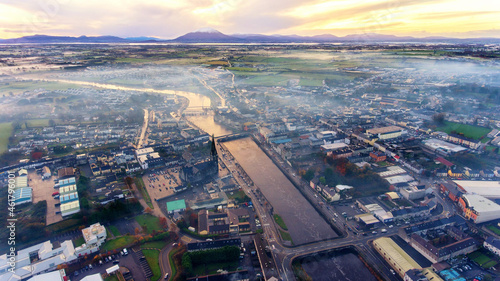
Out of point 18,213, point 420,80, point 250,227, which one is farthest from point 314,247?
point 420,80

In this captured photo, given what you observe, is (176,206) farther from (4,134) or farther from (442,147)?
(4,134)

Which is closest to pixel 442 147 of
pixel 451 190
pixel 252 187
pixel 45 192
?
pixel 451 190

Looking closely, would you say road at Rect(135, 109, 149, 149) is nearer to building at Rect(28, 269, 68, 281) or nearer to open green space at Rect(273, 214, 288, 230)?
building at Rect(28, 269, 68, 281)

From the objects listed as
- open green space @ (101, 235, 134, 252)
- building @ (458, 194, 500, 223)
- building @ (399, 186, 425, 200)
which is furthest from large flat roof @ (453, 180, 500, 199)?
open green space @ (101, 235, 134, 252)

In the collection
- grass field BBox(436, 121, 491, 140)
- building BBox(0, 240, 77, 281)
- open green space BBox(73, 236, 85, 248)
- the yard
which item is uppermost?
grass field BBox(436, 121, 491, 140)

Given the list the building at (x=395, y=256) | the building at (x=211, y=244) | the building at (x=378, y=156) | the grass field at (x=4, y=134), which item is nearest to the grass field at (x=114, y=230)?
the building at (x=211, y=244)

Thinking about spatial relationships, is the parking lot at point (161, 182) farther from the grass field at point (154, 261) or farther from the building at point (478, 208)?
the building at point (478, 208)
